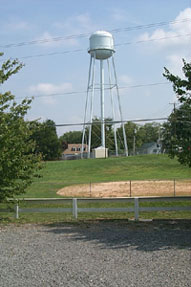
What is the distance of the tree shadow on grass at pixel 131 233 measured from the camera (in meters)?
8.48

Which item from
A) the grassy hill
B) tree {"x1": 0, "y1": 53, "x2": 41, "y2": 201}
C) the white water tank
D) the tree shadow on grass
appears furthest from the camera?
the white water tank

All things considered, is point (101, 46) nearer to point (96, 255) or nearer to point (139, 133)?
point (96, 255)

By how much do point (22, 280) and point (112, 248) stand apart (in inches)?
108

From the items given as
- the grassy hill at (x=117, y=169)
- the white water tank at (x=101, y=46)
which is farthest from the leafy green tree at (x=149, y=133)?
the white water tank at (x=101, y=46)

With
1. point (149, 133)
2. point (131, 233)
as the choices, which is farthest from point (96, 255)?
point (149, 133)

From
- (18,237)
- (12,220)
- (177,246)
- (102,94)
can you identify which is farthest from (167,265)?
(102,94)

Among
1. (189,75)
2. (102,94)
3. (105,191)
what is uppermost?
(102,94)

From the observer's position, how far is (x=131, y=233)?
32.6 feet

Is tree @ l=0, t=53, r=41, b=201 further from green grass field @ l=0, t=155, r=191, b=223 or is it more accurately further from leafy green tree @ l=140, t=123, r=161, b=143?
leafy green tree @ l=140, t=123, r=161, b=143

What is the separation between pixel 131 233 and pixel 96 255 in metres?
2.52

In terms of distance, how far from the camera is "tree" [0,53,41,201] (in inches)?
461

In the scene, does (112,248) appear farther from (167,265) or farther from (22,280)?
(22,280)

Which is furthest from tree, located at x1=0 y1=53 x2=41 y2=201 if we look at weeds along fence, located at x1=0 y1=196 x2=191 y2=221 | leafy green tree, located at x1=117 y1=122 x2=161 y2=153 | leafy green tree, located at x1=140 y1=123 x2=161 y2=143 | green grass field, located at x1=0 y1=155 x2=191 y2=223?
leafy green tree, located at x1=140 y1=123 x2=161 y2=143

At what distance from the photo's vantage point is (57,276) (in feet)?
20.2
